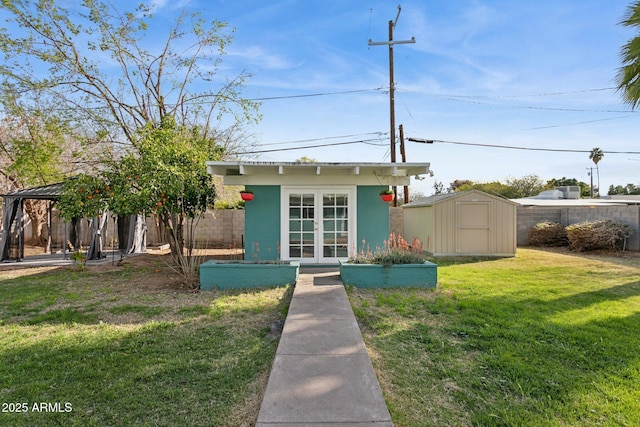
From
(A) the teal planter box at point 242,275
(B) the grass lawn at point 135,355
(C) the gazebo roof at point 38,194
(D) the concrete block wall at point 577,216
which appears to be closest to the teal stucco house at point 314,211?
(A) the teal planter box at point 242,275

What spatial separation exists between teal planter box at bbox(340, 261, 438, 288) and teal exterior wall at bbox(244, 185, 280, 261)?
104 inches

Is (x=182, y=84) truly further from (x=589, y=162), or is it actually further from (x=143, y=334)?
(x=589, y=162)

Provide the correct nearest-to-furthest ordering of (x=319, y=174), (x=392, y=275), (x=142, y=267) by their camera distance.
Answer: (x=392, y=275), (x=319, y=174), (x=142, y=267)

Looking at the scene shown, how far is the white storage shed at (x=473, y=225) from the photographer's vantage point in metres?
11.0

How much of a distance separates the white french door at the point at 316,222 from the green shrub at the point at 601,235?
8840 millimetres

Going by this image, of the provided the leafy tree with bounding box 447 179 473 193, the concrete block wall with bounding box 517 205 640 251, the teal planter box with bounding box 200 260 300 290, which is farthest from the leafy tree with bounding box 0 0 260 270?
the leafy tree with bounding box 447 179 473 193

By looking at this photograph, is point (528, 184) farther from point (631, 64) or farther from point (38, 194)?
point (38, 194)

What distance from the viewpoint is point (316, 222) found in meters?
8.23

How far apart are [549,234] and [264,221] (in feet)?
38.3

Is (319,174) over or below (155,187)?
over

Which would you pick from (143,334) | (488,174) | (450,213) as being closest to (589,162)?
(488,174)

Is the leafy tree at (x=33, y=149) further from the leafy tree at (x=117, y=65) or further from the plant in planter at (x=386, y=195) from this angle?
the plant in planter at (x=386, y=195)

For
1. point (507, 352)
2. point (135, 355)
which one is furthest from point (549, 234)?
point (135, 355)

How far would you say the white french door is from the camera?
823cm
